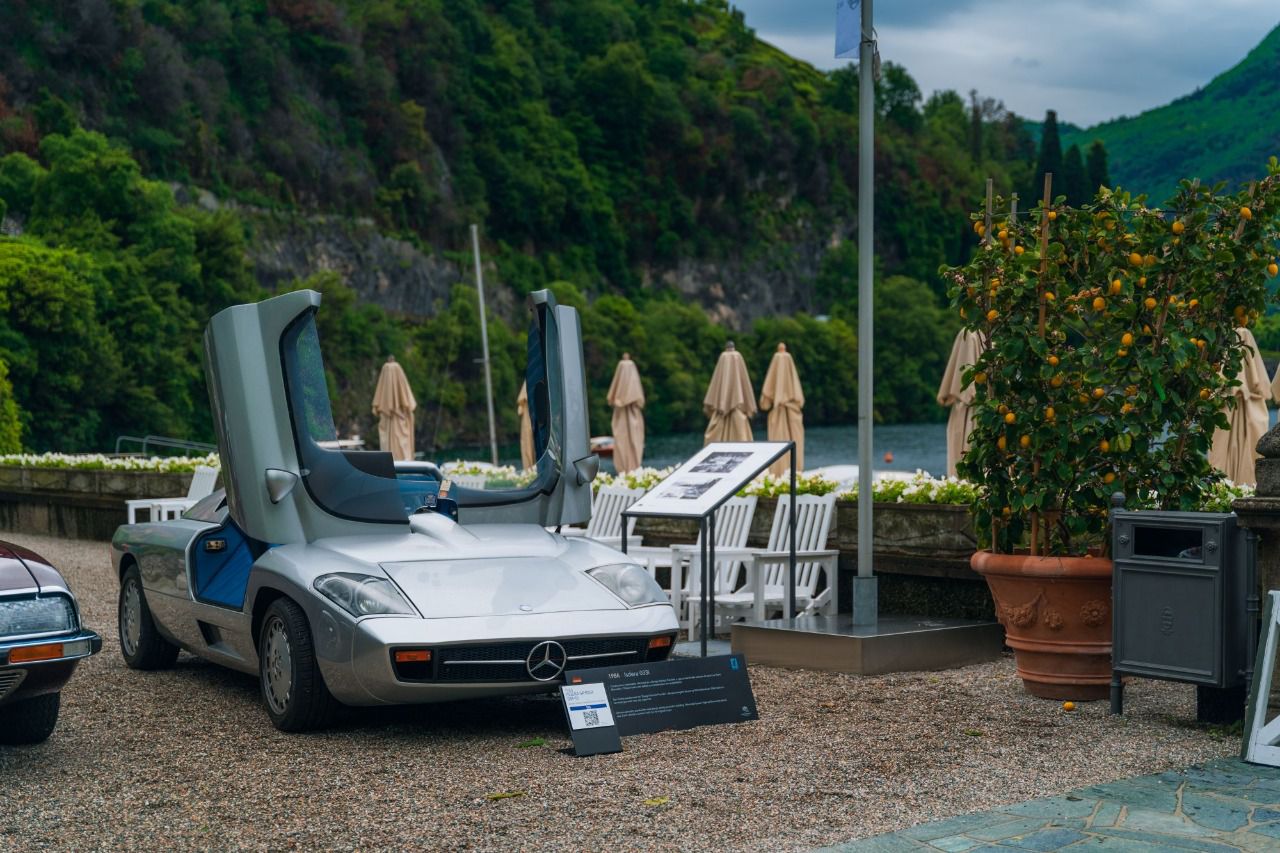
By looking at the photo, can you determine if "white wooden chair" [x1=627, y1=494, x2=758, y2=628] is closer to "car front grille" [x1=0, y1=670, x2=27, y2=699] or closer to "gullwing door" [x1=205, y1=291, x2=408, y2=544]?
"gullwing door" [x1=205, y1=291, x2=408, y2=544]

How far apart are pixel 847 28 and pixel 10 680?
19.6ft

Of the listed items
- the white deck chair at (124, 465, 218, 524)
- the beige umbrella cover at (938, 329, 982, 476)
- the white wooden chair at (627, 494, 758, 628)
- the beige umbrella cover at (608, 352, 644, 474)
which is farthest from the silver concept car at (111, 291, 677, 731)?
the beige umbrella cover at (608, 352, 644, 474)

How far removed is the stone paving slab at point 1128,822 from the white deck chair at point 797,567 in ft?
14.0

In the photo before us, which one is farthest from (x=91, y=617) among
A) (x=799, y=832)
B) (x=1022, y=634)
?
(x=799, y=832)

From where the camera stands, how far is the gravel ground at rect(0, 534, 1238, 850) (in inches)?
213

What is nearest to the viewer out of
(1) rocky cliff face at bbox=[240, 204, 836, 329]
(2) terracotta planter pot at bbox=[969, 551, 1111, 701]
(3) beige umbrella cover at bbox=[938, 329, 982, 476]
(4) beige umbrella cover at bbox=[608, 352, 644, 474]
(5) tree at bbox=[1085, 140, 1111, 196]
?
(2) terracotta planter pot at bbox=[969, 551, 1111, 701]

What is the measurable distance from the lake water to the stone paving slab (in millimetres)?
70257

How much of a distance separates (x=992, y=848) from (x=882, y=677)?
12.4 ft

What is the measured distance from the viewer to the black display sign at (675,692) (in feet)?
23.2

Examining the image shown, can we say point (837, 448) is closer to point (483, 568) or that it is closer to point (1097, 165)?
point (1097, 165)

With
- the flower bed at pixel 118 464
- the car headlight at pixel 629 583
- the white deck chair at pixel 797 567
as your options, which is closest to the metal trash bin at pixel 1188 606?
the car headlight at pixel 629 583

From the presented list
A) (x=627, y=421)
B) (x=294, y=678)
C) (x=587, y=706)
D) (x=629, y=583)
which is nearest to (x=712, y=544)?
(x=629, y=583)

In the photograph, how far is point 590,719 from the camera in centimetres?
684

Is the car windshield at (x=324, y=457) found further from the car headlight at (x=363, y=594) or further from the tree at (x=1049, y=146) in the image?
the tree at (x=1049, y=146)
